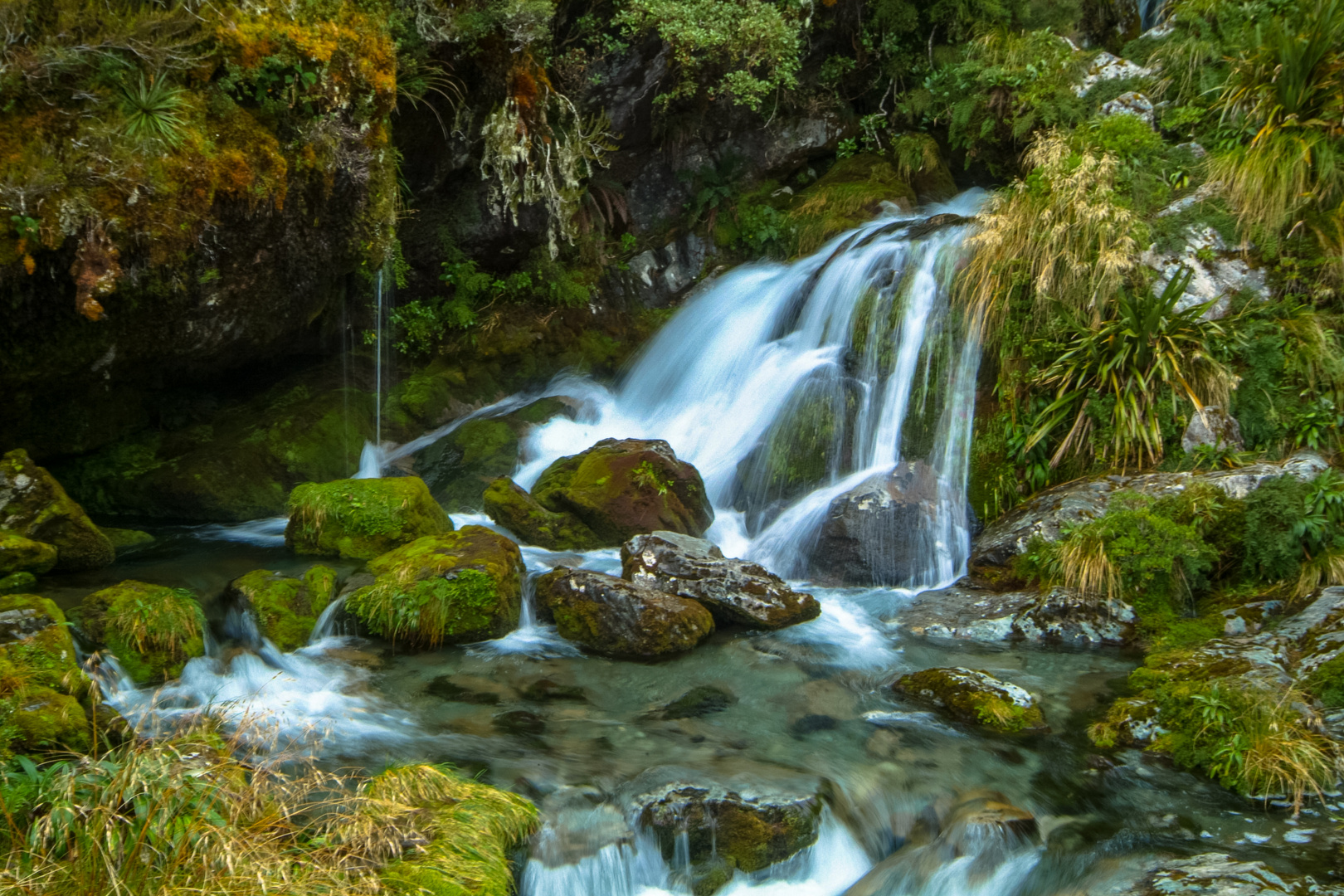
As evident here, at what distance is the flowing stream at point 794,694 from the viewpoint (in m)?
4.39

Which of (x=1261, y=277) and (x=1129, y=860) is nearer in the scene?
(x=1129, y=860)

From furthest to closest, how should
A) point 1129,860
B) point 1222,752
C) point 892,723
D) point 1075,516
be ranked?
point 1075,516
point 892,723
point 1222,752
point 1129,860

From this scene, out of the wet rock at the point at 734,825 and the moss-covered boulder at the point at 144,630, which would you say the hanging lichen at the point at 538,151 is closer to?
the moss-covered boulder at the point at 144,630

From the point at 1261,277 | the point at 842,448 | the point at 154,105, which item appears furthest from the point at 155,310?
the point at 1261,277

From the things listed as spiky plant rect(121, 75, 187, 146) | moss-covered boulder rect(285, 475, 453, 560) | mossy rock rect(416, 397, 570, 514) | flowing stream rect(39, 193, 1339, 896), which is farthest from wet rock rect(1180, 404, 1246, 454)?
spiky plant rect(121, 75, 187, 146)

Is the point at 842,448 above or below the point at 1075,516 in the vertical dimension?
above

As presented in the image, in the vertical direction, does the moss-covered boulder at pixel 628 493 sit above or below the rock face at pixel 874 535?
above

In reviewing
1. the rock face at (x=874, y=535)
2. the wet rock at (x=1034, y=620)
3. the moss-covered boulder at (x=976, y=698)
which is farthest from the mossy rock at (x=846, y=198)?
the moss-covered boulder at (x=976, y=698)

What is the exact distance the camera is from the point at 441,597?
256 inches

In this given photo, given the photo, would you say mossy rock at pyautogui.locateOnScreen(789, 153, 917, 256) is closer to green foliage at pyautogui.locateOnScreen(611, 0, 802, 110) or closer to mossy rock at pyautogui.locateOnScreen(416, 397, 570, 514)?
green foliage at pyautogui.locateOnScreen(611, 0, 802, 110)

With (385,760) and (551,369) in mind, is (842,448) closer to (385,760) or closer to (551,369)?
(551,369)

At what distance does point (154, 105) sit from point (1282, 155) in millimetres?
9494

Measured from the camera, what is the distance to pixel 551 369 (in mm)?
11375

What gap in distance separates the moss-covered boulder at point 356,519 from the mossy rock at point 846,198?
6.37 m
